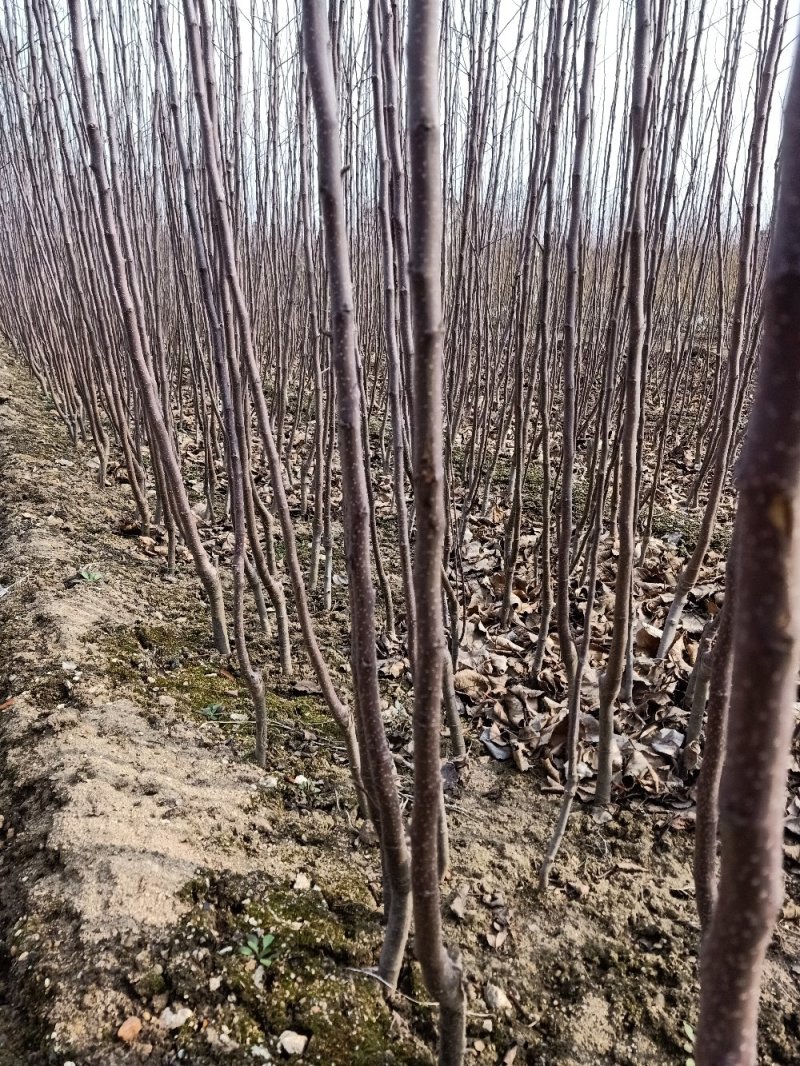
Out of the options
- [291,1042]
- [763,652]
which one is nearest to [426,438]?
[763,652]

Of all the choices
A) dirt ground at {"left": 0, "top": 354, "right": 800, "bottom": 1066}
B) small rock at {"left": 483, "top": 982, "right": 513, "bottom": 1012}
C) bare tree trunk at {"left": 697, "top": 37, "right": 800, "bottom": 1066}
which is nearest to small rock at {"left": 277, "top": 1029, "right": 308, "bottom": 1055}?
dirt ground at {"left": 0, "top": 354, "right": 800, "bottom": 1066}

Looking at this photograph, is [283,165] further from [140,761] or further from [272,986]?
[272,986]

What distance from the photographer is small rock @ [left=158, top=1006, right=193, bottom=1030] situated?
1052 mm

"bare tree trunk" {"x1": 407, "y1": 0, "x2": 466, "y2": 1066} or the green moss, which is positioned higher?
"bare tree trunk" {"x1": 407, "y1": 0, "x2": 466, "y2": 1066}

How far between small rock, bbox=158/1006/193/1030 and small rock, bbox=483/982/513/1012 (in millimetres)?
496

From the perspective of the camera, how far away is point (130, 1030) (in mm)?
1037

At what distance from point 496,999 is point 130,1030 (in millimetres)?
597

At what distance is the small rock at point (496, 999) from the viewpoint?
115 cm

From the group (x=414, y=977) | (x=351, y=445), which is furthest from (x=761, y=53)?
(x=414, y=977)

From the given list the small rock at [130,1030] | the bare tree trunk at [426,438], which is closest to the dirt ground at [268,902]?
the small rock at [130,1030]

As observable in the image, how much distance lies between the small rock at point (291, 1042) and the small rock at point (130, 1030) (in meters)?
0.22

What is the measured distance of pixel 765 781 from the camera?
1.21ft

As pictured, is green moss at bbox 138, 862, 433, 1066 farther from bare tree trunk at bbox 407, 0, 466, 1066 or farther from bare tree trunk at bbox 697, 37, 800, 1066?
bare tree trunk at bbox 697, 37, 800, 1066

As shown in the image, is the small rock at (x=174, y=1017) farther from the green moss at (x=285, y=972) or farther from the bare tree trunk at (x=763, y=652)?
the bare tree trunk at (x=763, y=652)
